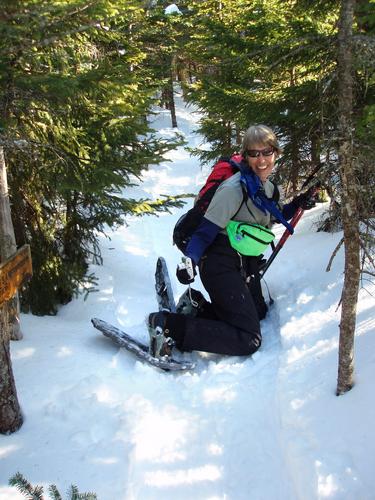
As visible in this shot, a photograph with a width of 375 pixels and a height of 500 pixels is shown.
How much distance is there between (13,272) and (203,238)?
210cm

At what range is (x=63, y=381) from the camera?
4211mm

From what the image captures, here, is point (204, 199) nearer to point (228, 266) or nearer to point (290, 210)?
point (228, 266)

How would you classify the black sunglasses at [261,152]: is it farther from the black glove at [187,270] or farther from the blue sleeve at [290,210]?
the black glove at [187,270]

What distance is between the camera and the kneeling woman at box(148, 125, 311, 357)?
180 inches

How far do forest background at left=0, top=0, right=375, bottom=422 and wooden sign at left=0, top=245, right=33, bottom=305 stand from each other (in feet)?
4.99

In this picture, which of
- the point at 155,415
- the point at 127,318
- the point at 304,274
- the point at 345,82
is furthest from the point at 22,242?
the point at 345,82

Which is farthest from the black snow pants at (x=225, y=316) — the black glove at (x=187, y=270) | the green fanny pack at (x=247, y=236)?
the black glove at (x=187, y=270)

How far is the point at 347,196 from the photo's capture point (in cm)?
308

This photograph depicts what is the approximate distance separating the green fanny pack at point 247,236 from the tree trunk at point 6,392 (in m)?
2.54

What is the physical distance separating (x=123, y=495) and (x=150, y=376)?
5.29 feet

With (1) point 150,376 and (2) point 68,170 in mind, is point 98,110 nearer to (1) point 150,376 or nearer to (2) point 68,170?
(2) point 68,170

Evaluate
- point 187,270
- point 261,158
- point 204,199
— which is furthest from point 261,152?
point 187,270

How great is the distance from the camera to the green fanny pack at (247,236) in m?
4.76

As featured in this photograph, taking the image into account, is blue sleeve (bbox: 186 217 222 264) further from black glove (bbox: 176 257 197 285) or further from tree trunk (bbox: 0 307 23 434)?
tree trunk (bbox: 0 307 23 434)
